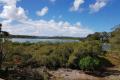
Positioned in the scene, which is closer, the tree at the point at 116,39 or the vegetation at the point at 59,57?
the vegetation at the point at 59,57

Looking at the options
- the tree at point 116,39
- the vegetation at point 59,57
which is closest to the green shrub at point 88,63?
the vegetation at point 59,57

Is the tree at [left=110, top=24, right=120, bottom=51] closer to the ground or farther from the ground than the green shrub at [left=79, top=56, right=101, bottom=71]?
farther from the ground

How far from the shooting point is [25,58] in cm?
2705

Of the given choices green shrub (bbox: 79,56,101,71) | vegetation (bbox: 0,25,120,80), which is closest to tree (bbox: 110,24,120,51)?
vegetation (bbox: 0,25,120,80)

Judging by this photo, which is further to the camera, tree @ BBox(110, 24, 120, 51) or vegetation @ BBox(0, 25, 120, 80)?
tree @ BBox(110, 24, 120, 51)

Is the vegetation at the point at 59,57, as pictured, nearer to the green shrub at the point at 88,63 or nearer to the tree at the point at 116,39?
the green shrub at the point at 88,63

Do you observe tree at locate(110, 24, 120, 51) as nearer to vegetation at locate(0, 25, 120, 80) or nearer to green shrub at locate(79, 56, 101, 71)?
vegetation at locate(0, 25, 120, 80)

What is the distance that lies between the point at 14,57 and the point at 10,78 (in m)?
7.08

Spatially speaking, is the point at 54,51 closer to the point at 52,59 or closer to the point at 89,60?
the point at 52,59

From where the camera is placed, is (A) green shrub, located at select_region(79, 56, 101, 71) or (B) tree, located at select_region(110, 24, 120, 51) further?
(B) tree, located at select_region(110, 24, 120, 51)

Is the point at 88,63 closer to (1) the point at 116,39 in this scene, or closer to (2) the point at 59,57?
(2) the point at 59,57

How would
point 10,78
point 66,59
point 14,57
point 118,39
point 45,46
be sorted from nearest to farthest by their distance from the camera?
point 10,78 < point 14,57 < point 66,59 < point 45,46 < point 118,39

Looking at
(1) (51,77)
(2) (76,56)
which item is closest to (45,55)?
(2) (76,56)

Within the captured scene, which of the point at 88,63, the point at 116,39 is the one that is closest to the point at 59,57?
the point at 88,63
